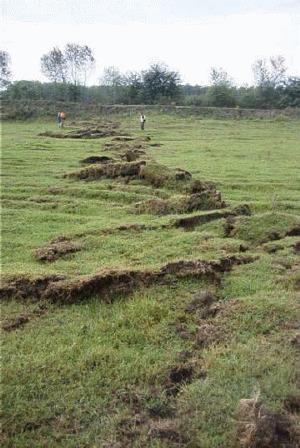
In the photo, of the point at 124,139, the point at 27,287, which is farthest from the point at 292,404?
the point at 124,139

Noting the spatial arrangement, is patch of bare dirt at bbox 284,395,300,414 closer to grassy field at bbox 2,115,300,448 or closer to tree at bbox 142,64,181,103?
grassy field at bbox 2,115,300,448

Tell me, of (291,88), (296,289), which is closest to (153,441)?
(296,289)

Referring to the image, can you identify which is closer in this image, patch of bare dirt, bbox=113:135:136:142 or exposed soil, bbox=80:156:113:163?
exposed soil, bbox=80:156:113:163

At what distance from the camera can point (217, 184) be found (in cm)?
1708

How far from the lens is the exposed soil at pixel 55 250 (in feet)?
31.4

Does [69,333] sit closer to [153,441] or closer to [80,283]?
[80,283]

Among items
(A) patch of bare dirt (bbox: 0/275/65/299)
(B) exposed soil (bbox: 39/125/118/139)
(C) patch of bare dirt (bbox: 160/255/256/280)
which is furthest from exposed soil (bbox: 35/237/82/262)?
(B) exposed soil (bbox: 39/125/118/139)

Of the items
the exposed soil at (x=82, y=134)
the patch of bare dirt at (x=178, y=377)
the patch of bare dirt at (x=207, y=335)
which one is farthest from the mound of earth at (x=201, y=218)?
the exposed soil at (x=82, y=134)

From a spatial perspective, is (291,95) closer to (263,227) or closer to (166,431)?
(263,227)

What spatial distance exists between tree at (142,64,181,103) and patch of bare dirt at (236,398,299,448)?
60.5m

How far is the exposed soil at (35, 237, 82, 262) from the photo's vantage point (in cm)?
958

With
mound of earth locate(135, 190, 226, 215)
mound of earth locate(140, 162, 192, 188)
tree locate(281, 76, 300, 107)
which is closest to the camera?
mound of earth locate(135, 190, 226, 215)

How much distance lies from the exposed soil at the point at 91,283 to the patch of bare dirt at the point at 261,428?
3.16 metres

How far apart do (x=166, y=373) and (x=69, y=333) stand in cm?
151
